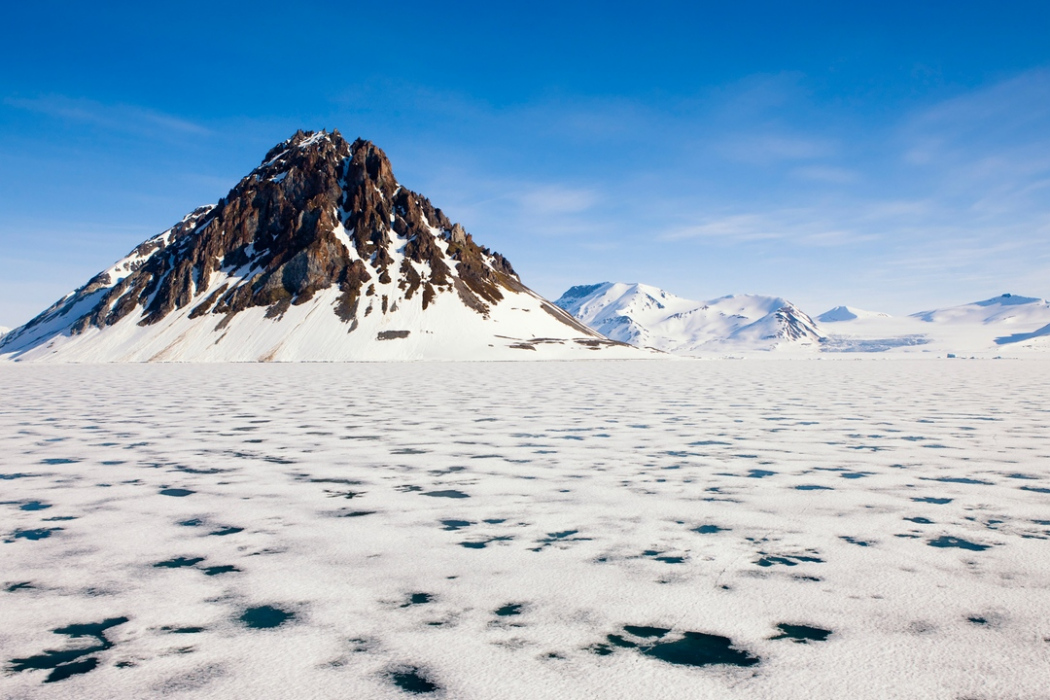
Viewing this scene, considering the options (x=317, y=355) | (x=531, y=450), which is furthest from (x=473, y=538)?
(x=317, y=355)

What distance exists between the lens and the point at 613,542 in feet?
22.9

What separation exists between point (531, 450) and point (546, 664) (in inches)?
342

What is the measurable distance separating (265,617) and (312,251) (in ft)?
482

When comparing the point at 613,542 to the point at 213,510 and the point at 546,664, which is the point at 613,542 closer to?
the point at 546,664

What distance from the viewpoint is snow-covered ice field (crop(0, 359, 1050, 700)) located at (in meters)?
4.13

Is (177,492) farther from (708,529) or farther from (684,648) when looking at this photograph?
(684,648)

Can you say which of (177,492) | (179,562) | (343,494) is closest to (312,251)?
(177,492)

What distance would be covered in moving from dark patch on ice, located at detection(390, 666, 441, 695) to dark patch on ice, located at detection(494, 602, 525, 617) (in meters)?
1.06

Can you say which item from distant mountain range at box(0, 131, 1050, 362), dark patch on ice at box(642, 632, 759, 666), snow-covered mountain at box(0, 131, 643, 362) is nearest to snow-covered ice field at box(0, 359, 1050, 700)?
dark patch on ice at box(642, 632, 759, 666)

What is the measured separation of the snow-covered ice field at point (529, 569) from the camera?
413cm

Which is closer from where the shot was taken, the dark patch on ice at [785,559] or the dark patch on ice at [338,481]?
the dark patch on ice at [785,559]

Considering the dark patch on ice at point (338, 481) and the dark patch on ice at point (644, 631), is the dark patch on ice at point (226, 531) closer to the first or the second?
the dark patch on ice at point (338, 481)

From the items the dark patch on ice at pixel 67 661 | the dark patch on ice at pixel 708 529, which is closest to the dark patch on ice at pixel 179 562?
the dark patch on ice at pixel 67 661

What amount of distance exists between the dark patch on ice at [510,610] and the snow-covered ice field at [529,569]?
0.04 meters
